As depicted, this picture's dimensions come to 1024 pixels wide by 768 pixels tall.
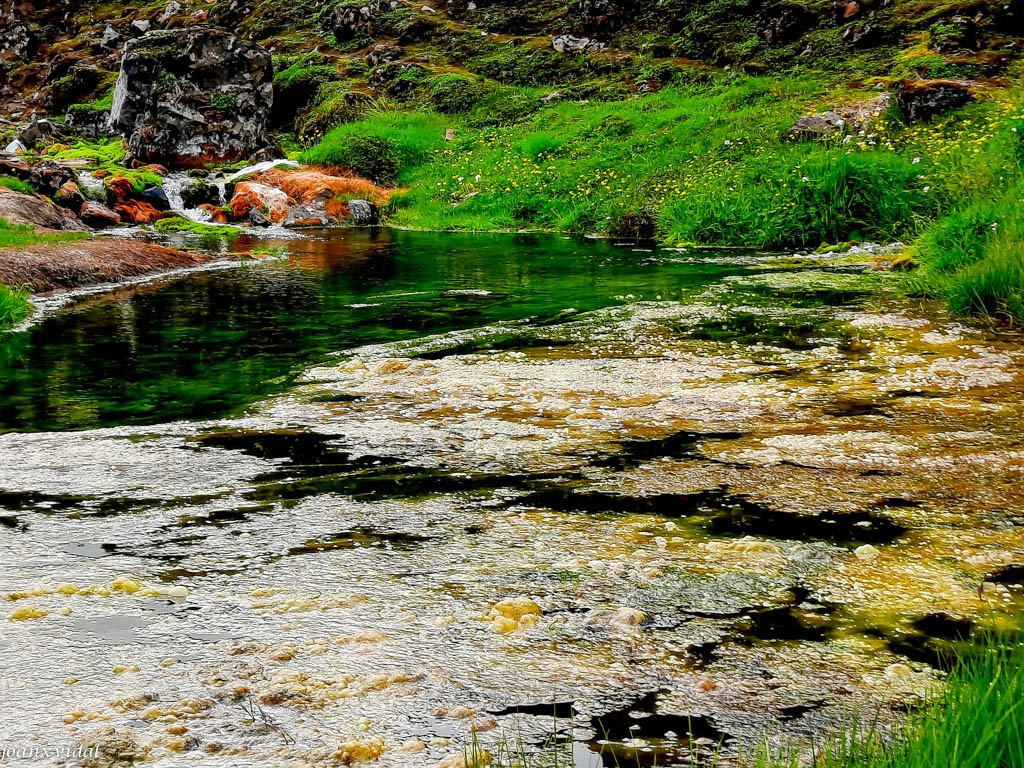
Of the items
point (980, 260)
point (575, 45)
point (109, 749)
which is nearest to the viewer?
point (109, 749)

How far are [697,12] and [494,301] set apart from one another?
25.0m

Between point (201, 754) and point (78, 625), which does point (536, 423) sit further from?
point (201, 754)

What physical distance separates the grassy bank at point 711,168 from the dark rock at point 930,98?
1.33 ft

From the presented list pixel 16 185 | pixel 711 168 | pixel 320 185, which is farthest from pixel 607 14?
pixel 16 185

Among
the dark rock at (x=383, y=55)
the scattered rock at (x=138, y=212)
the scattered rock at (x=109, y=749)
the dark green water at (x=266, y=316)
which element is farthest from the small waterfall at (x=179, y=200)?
the scattered rock at (x=109, y=749)

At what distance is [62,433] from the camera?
482 centimetres

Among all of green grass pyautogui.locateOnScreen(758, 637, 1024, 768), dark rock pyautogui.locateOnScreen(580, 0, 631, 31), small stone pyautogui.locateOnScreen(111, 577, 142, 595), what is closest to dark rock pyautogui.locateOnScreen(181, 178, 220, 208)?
dark rock pyautogui.locateOnScreen(580, 0, 631, 31)

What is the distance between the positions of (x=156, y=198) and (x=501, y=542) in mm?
21195

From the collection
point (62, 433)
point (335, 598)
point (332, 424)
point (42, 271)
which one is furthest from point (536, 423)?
point (42, 271)

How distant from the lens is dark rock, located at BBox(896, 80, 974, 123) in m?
17.4

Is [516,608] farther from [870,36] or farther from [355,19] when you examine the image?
[355,19]

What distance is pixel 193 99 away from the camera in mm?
27391

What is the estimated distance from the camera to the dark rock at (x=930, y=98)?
57.1ft

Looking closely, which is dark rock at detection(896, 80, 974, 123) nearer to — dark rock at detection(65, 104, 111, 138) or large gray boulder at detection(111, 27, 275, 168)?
large gray boulder at detection(111, 27, 275, 168)
